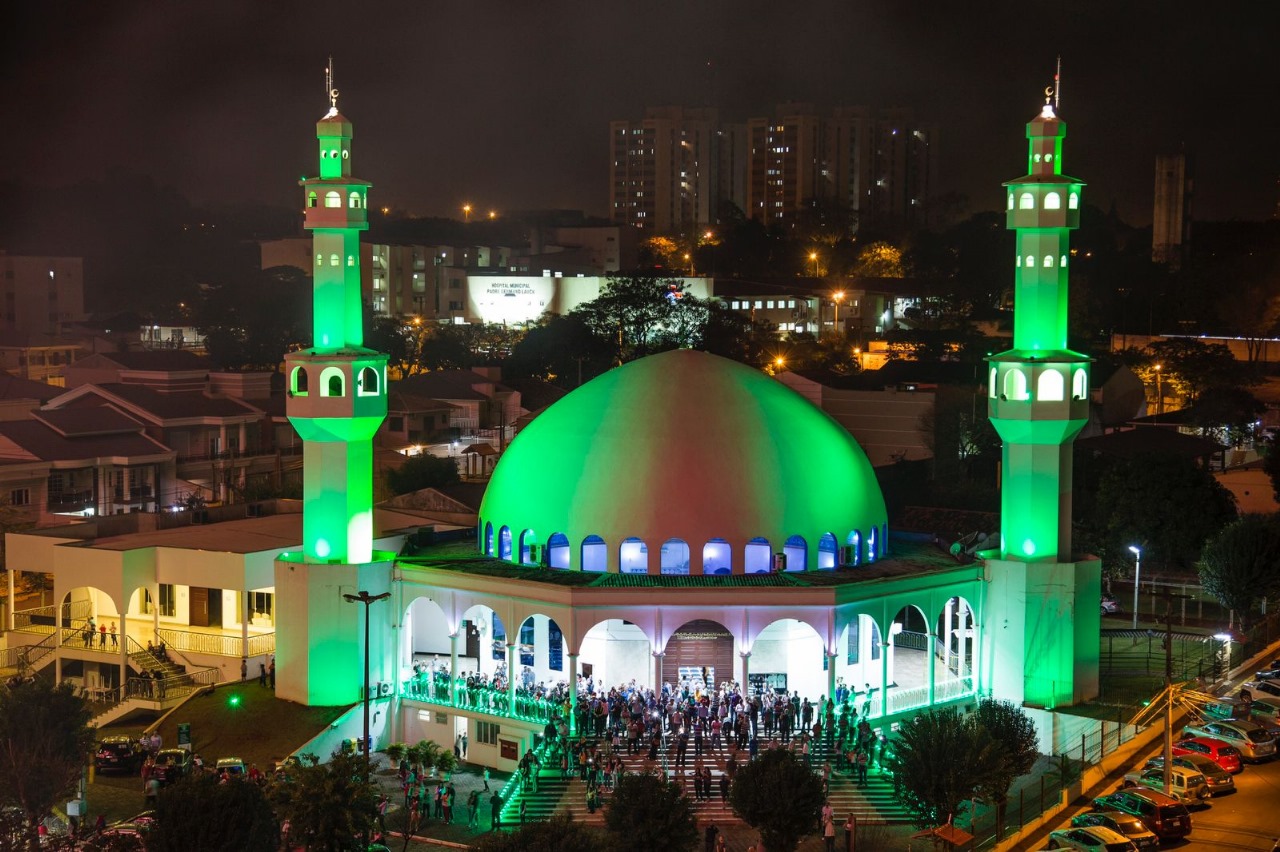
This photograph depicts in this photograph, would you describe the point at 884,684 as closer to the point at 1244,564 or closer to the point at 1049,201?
the point at 1049,201

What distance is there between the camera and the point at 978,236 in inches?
4402

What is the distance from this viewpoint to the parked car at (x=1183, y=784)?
107 feet

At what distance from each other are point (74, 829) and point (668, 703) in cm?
1234

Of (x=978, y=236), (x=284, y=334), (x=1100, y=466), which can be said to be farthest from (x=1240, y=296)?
(x=284, y=334)

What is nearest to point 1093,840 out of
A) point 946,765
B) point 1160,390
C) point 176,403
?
point 946,765

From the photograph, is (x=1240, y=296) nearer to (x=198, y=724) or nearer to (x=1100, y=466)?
(x=1100, y=466)

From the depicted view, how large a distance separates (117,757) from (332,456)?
8.34 m

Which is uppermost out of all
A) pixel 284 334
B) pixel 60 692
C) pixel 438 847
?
pixel 284 334

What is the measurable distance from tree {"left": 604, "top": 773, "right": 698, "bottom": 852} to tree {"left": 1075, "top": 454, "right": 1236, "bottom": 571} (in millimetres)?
28587

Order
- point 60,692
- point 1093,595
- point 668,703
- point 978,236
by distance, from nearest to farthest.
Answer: point 60,692 < point 668,703 < point 1093,595 < point 978,236

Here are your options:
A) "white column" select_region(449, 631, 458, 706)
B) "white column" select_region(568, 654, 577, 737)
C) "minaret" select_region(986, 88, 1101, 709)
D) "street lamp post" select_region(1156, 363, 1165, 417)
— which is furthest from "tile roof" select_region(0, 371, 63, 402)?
"street lamp post" select_region(1156, 363, 1165, 417)

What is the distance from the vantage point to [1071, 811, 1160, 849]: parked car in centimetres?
2980

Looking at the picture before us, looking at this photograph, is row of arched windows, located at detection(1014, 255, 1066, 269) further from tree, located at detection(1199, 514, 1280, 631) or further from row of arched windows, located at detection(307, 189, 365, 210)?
row of arched windows, located at detection(307, 189, 365, 210)

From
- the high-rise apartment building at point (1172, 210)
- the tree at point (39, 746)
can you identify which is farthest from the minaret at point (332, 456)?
the high-rise apartment building at point (1172, 210)
